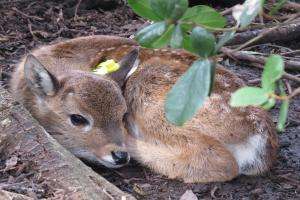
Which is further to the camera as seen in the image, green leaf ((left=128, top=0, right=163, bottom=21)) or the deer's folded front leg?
the deer's folded front leg

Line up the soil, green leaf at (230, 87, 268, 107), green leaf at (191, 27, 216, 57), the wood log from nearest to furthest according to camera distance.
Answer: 1. green leaf at (230, 87, 268, 107)
2. green leaf at (191, 27, 216, 57)
3. the wood log
4. the soil

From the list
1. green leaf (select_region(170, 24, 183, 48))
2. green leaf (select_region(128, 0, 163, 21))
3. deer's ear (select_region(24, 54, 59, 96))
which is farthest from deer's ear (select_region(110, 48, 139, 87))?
green leaf (select_region(170, 24, 183, 48))

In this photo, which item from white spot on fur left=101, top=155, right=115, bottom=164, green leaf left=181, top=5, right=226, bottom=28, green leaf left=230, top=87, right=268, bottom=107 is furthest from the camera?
white spot on fur left=101, top=155, right=115, bottom=164

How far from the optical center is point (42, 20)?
301 inches

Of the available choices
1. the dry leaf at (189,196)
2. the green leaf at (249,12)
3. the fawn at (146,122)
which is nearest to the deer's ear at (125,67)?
the fawn at (146,122)

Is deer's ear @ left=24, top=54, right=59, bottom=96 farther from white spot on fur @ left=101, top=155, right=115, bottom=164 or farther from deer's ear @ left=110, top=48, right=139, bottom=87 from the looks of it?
white spot on fur @ left=101, top=155, right=115, bottom=164


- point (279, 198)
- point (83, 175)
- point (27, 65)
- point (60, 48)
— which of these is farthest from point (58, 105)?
point (279, 198)

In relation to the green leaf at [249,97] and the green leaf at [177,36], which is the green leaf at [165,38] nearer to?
the green leaf at [177,36]

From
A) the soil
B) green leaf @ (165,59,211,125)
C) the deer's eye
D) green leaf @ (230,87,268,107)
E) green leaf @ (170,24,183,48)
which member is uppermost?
green leaf @ (230,87,268,107)

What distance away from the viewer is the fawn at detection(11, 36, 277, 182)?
4656 millimetres

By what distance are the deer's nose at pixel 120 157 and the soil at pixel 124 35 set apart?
160mm

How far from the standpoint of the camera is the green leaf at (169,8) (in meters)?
2.61

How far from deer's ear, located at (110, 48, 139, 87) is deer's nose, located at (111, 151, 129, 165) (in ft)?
2.18

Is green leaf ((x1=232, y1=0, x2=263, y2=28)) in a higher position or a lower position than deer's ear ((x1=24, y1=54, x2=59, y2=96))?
higher
